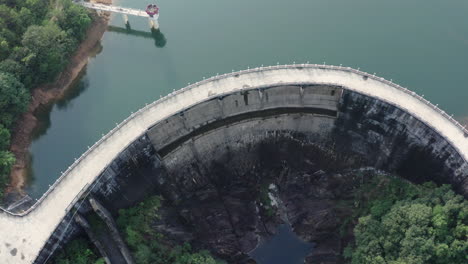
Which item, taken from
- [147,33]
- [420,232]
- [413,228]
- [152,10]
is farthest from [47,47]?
[420,232]

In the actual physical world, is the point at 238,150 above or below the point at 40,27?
below

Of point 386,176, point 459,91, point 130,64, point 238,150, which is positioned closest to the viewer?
point 386,176

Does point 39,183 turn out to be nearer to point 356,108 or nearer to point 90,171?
point 90,171

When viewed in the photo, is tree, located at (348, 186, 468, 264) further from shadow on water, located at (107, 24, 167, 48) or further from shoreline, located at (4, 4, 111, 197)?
shadow on water, located at (107, 24, 167, 48)

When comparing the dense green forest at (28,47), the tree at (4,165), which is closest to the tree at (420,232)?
the tree at (4,165)

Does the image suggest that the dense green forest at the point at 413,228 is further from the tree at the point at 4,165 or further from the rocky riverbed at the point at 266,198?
the tree at the point at 4,165

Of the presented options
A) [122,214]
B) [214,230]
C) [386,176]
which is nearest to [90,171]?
[122,214]
